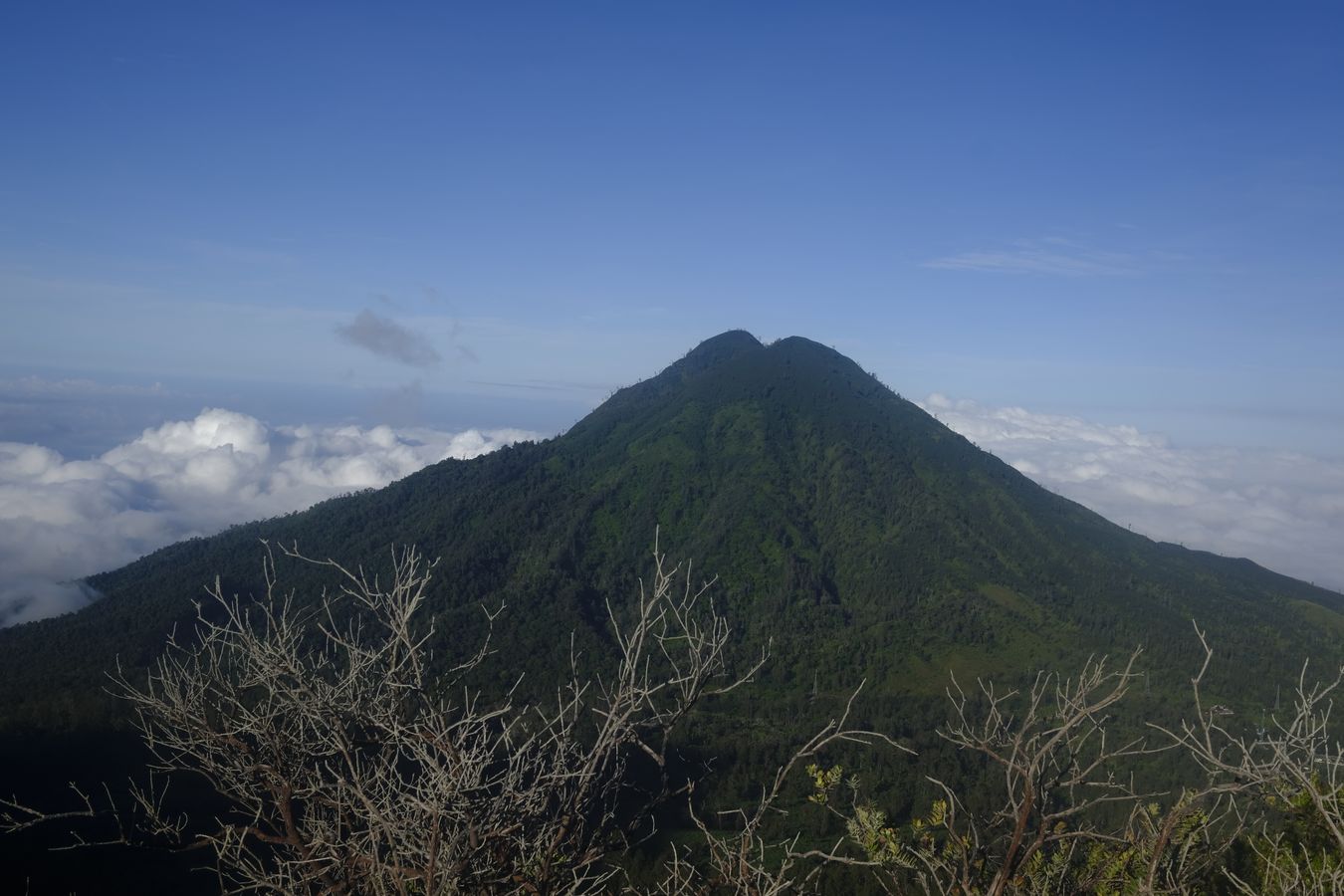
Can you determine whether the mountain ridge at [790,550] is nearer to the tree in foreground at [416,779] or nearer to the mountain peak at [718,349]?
the mountain peak at [718,349]

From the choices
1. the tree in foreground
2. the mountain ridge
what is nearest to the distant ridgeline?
the mountain ridge

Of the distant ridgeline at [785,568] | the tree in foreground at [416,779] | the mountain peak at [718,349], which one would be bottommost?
the distant ridgeline at [785,568]

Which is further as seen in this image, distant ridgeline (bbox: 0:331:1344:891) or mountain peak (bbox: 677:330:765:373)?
mountain peak (bbox: 677:330:765:373)

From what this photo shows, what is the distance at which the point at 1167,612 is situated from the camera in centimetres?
9431

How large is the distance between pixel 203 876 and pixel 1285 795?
130 ft

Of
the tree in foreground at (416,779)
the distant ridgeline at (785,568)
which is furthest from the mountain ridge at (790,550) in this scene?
the tree in foreground at (416,779)

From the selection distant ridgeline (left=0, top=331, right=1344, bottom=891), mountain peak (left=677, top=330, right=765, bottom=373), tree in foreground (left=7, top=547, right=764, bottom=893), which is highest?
mountain peak (left=677, top=330, right=765, bottom=373)

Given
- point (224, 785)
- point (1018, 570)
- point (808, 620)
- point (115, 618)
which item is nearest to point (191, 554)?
point (115, 618)

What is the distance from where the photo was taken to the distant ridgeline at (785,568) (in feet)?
248

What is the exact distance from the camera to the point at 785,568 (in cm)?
A: 10731

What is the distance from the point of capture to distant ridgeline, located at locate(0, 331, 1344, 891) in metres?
75.7

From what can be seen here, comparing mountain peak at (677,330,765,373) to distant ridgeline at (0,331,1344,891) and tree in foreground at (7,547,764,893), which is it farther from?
tree in foreground at (7,547,764,893)

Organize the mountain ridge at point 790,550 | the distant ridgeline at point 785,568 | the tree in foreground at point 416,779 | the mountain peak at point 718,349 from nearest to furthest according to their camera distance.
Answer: the tree in foreground at point 416,779, the distant ridgeline at point 785,568, the mountain ridge at point 790,550, the mountain peak at point 718,349

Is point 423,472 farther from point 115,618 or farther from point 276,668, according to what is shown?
point 276,668
